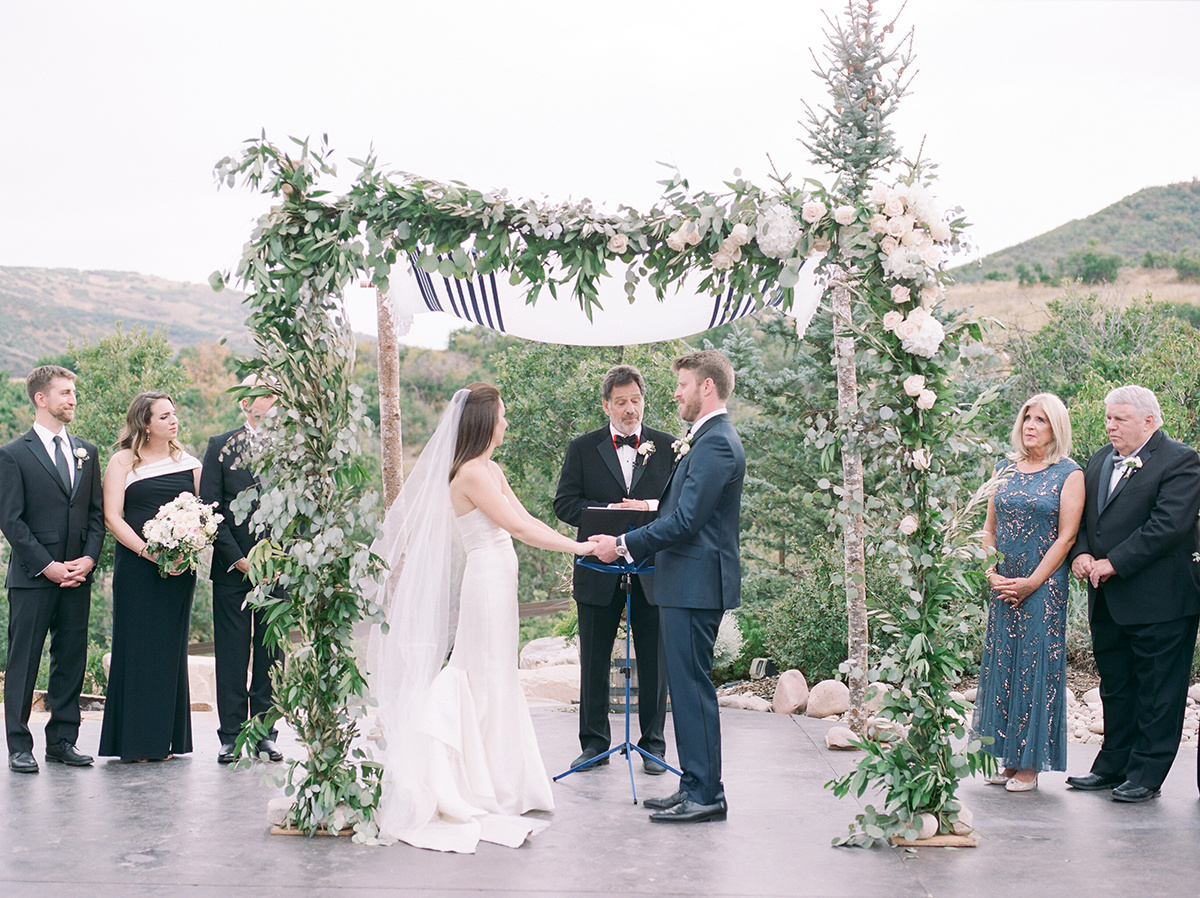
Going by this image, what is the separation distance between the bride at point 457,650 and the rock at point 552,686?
4020 mm

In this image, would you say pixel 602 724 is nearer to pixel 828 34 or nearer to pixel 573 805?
pixel 573 805

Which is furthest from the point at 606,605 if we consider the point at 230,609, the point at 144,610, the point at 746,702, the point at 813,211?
the point at 746,702

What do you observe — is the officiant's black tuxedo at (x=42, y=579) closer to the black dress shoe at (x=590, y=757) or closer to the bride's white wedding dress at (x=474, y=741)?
the bride's white wedding dress at (x=474, y=741)

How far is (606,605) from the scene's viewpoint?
544 cm

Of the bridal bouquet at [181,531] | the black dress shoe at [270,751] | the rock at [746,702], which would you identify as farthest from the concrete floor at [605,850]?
the rock at [746,702]

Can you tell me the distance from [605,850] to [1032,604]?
2.44m

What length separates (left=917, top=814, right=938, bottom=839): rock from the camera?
4094mm

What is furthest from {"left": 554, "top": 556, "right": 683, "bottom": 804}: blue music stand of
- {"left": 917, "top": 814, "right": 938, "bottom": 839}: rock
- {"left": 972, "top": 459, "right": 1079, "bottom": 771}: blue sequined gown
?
{"left": 972, "top": 459, "right": 1079, "bottom": 771}: blue sequined gown

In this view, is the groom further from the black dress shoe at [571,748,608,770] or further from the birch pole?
the birch pole

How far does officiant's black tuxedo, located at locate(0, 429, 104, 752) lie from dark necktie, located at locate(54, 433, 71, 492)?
29 mm

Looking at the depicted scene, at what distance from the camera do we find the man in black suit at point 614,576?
5.42 meters

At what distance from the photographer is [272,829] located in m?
4.30

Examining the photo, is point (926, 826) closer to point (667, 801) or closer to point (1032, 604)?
point (667, 801)

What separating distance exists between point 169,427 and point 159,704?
5.02 ft
